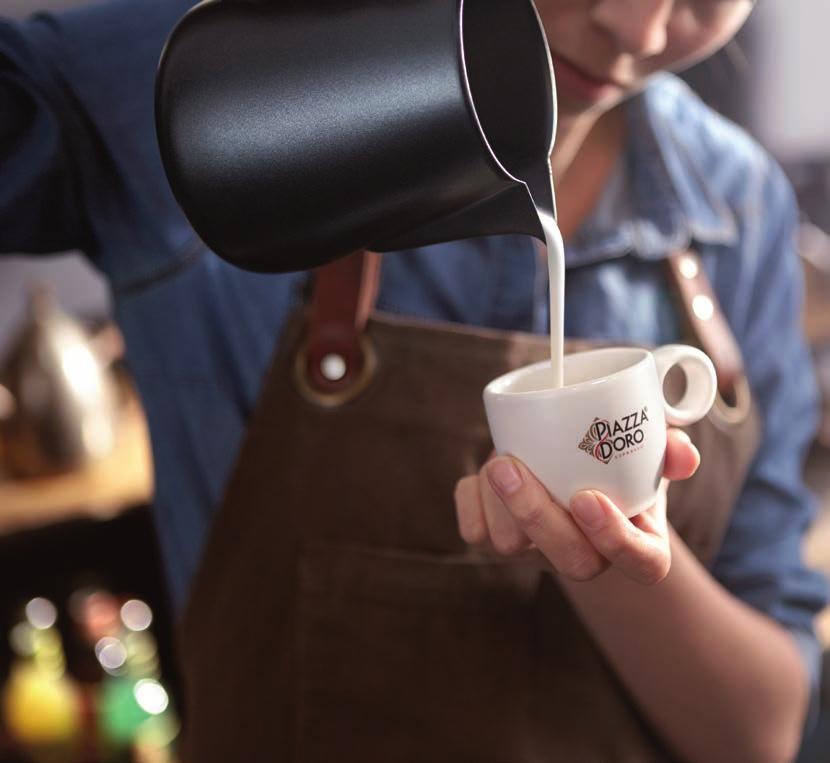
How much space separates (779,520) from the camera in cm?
76

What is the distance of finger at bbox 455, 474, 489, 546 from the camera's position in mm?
475

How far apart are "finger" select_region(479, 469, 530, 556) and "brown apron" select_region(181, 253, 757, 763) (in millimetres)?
154

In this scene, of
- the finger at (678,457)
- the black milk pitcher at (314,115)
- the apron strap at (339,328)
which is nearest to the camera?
the black milk pitcher at (314,115)

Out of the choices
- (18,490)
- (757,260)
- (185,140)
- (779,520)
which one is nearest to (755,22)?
(757,260)

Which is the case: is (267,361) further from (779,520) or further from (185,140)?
(779,520)

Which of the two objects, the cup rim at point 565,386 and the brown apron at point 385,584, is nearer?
the cup rim at point 565,386

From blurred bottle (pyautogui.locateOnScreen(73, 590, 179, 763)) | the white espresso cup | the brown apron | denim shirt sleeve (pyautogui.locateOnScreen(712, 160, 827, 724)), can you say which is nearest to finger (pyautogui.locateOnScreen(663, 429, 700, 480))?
the white espresso cup

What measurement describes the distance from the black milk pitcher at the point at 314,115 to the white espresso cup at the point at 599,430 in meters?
0.10

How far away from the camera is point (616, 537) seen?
42 centimetres

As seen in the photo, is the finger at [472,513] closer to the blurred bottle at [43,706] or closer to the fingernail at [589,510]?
the fingernail at [589,510]

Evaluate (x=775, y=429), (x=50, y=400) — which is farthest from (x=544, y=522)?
(x=50, y=400)

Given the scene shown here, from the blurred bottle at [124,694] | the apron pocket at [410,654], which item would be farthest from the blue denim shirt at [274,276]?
the blurred bottle at [124,694]

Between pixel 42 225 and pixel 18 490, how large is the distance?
622mm

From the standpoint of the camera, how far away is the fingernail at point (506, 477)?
430 mm
